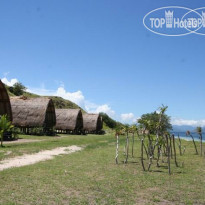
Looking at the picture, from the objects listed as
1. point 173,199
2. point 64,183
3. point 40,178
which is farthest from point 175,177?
point 40,178

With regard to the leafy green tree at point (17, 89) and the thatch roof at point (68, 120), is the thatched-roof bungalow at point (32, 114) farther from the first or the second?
the leafy green tree at point (17, 89)

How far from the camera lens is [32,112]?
36.1 meters

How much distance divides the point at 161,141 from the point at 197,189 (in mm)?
5076

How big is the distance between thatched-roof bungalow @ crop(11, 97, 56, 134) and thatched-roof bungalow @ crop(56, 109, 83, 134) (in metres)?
6.22

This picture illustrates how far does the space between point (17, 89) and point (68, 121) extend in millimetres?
35204

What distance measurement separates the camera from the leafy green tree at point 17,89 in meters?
74.4

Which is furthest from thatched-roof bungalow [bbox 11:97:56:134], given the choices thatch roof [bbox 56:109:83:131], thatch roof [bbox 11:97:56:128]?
thatch roof [bbox 56:109:83:131]

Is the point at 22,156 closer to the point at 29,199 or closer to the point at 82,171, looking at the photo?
the point at 82,171

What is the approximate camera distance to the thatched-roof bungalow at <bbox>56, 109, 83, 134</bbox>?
44375 millimetres

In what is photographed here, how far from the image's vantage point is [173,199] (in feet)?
25.0

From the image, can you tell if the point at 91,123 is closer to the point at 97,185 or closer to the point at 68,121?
the point at 68,121

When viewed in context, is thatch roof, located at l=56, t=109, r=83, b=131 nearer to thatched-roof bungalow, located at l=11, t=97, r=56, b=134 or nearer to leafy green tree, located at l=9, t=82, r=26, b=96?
thatched-roof bungalow, located at l=11, t=97, r=56, b=134

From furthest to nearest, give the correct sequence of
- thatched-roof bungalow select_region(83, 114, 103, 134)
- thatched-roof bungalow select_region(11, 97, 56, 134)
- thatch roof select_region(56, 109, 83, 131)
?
thatched-roof bungalow select_region(83, 114, 103, 134) → thatch roof select_region(56, 109, 83, 131) → thatched-roof bungalow select_region(11, 97, 56, 134)

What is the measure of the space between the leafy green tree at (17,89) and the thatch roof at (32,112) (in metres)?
37.1
